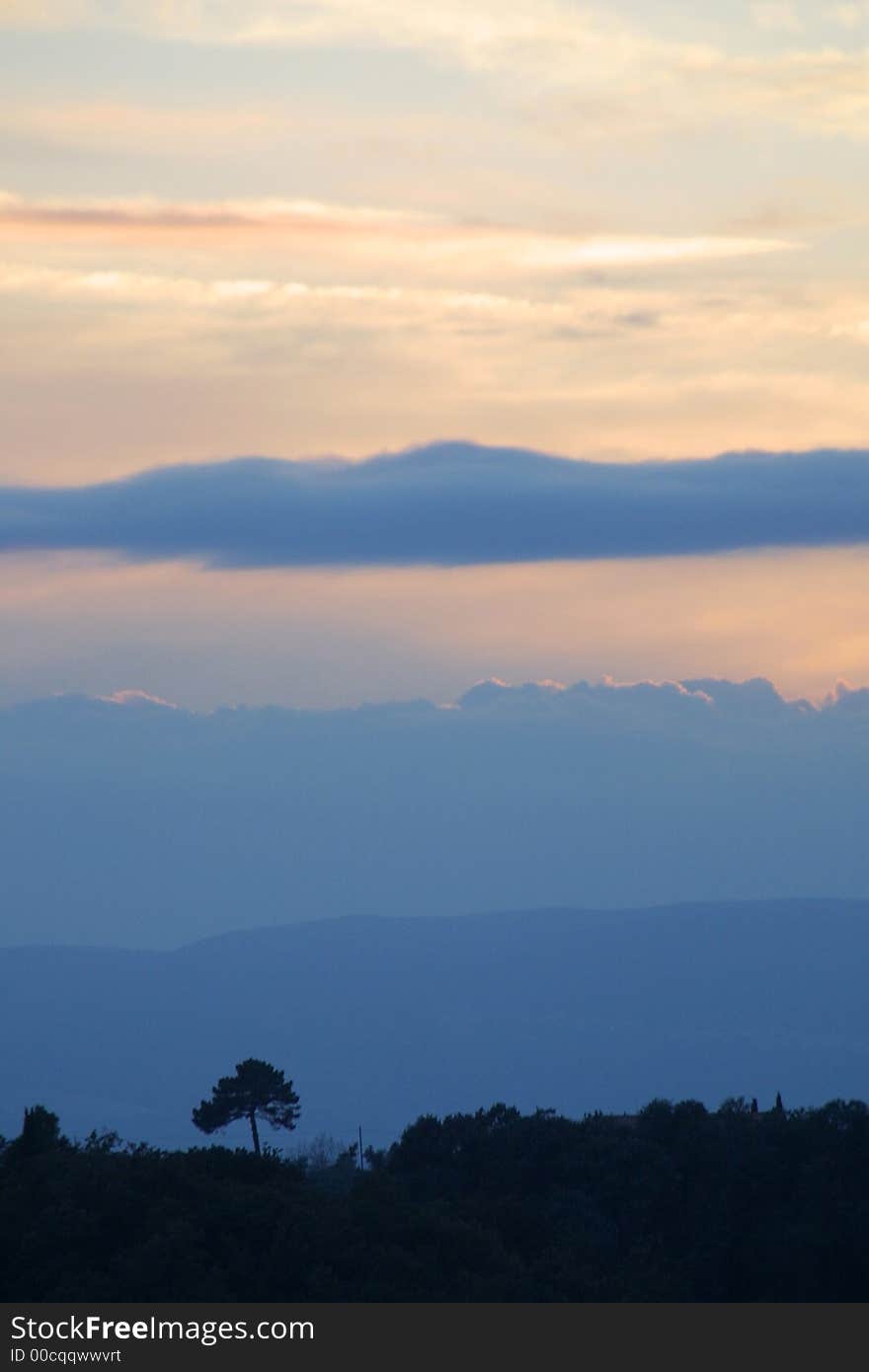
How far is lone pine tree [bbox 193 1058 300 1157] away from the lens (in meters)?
87.2

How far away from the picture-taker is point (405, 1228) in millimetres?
55500

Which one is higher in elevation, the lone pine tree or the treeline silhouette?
the lone pine tree

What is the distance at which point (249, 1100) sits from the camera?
287ft

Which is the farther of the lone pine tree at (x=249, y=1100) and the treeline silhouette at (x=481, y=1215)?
the lone pine tree at (x=249, y=1100)

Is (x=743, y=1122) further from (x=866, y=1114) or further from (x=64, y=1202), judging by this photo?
(x=64, y=1202)

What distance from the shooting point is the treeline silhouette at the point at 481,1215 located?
2084 inches

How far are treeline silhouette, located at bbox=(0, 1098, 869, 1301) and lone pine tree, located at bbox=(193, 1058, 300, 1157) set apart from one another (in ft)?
33.2

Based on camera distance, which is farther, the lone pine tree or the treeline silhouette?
the lone pine tree

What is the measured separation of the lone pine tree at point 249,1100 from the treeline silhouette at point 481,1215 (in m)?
10.1

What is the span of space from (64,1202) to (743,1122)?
25.7 m

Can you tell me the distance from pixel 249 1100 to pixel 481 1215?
2781cm

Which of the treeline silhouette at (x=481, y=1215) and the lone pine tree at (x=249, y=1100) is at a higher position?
the lone pine tree at (x=249, y=1100)

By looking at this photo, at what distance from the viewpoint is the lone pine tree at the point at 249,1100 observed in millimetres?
87250
